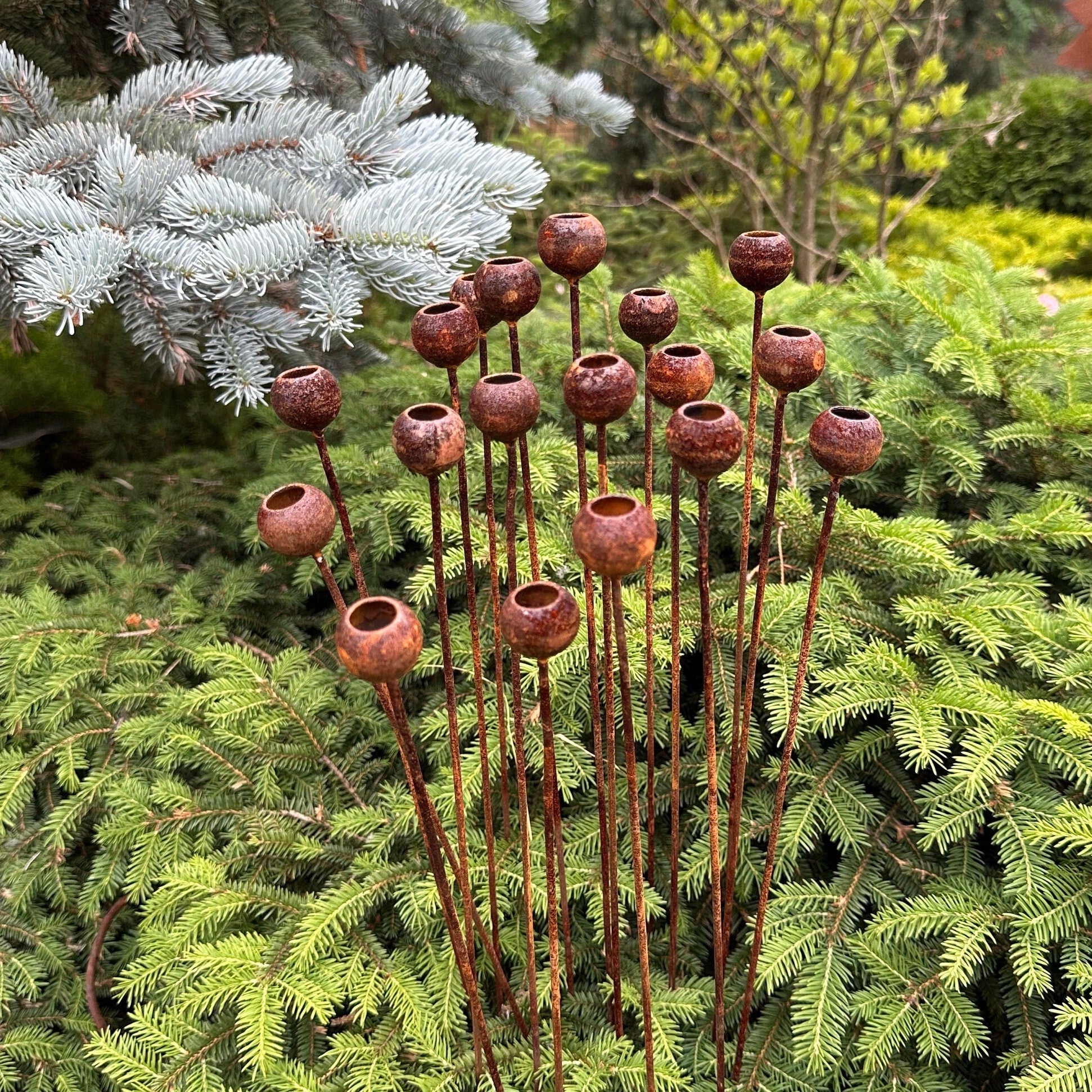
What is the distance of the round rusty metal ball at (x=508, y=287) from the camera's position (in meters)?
0.70

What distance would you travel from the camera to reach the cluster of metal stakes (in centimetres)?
57

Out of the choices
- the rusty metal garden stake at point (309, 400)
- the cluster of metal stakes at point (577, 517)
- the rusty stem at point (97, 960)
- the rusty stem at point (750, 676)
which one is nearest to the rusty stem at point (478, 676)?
the cluster of metal stakes at point (577, 517)

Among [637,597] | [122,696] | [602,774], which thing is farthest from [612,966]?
[122,696]

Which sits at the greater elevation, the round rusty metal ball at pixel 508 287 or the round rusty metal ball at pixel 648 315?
the round rusty metal ball at pixel 508 287

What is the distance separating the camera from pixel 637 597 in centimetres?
112

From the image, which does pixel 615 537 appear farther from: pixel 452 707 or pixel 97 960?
pixel 97 960

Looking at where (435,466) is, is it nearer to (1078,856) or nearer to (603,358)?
(603,358)

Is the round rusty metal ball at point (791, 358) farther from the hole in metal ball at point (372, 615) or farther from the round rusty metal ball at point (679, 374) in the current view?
the hole in metal ball at point (372, 615)

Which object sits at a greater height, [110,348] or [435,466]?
[435,466]

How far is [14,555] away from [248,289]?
69 centimetres

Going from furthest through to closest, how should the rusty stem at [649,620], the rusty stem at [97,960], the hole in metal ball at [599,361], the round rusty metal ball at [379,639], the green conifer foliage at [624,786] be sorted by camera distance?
the rusty stem at [97,960] < the green conifer foliage at [624,786] < the rusty stem at [649,620] < the hole in metal ball at [599,361] < the round rusty metal ball at [379,639]

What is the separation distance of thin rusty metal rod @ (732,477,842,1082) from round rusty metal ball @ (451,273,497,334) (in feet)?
1.15

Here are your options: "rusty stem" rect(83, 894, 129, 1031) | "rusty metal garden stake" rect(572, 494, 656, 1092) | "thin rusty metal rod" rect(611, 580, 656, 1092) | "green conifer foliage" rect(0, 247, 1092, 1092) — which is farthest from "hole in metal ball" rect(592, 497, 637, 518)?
"rusty stem" rect(83, 894, 129, 1031)

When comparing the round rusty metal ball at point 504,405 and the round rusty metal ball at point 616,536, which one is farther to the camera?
the round rusty metal ball at point 504,405
